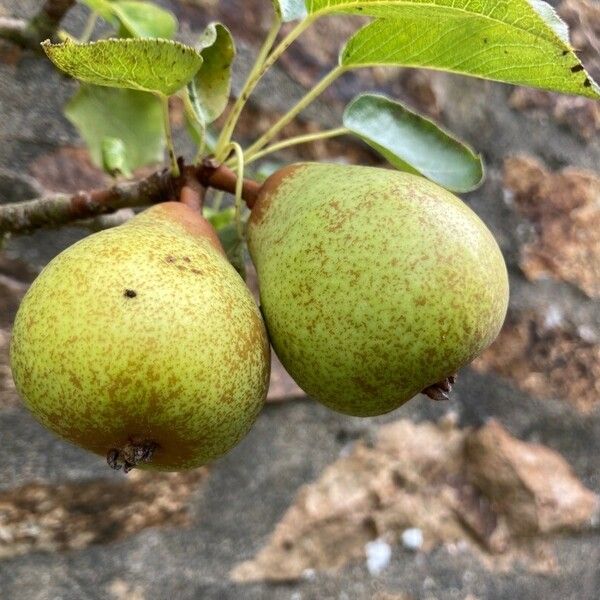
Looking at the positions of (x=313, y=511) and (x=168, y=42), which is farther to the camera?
(x=313, y=511)

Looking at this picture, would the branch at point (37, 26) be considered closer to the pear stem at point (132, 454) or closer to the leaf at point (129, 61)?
the leaf at point (129, 61)

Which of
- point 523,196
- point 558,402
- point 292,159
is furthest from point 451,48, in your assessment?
point 558,402

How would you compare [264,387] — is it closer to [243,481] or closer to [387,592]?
[243,481]

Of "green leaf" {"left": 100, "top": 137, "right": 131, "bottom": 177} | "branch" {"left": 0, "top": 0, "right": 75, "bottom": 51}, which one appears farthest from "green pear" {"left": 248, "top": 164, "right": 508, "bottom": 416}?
"branch" {"left": 0, "top": 0, "right": 75, "bottom": 51}

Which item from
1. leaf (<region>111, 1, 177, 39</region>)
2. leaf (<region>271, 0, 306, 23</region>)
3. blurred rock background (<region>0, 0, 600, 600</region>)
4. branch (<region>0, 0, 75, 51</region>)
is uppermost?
leaf (<region>271, 0, 306, 23</region>)

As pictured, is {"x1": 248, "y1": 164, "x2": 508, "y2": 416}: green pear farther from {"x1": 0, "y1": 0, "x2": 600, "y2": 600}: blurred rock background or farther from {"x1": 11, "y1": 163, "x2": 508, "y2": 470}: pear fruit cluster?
{"x1": 0, "y1": 0, "x2": 600, "y2": 600}: blurred rock background

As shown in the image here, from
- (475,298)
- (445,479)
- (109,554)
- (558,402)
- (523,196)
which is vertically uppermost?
(475,298)

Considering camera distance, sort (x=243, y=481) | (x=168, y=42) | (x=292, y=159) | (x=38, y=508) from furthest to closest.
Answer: (x=292, y=159), (x=243, y=481), (x=38, y=508), (x=168, y=42)

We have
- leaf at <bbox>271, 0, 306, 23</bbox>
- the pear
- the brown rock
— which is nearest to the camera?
the pear

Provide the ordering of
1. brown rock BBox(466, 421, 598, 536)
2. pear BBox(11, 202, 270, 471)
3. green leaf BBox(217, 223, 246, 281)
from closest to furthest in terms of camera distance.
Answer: pear BBox(11, 202, 270, 471)
green leaf BBox(217, 223, 246, 281)
brown rock BBox(466, 421, 598, 536)
